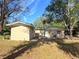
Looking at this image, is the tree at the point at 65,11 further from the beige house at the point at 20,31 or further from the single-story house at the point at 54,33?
the beige house at the point at 20,31

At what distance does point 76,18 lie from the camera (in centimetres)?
5103

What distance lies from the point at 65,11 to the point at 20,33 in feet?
56.7

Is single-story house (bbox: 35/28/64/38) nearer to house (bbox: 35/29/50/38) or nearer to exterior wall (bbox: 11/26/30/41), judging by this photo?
house (bbox: 35/29/50/38)

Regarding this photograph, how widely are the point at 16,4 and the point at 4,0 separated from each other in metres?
7.55

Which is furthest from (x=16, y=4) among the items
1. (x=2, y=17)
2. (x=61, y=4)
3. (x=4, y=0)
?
(x=61, y=4)

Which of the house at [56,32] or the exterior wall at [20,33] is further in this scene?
the house at [56,32]

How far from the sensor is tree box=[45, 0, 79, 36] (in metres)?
50.2

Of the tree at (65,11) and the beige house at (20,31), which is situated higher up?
the tree at (65,11)

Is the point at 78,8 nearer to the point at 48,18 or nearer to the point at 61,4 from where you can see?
the point at 61,4

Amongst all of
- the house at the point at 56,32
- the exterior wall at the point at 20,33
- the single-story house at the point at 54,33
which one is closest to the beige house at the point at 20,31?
the exterior wall at the point at 20,33

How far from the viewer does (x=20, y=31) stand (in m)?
39.6

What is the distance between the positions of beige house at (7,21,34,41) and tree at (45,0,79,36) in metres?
15.0

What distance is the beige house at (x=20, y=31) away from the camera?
39.4m

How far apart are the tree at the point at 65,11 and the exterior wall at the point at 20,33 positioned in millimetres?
15409
